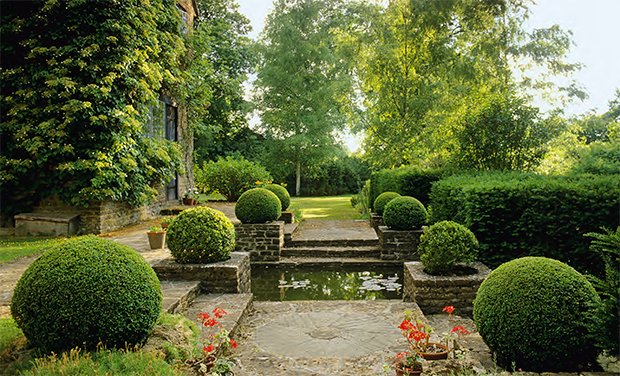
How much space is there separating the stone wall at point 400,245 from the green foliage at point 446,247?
135 inches

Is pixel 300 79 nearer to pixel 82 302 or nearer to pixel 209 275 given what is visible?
pixel 209 275

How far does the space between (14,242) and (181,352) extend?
7784 millimetres

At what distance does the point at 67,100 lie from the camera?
9.64 meters

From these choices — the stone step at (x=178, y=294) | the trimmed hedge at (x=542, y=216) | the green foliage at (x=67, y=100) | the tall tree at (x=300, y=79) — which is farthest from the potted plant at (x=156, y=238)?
the tall tree at (x=300, y=79)

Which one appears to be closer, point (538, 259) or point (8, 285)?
point (538, 259)

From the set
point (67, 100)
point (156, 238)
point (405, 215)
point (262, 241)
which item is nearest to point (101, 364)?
point (156, 238)

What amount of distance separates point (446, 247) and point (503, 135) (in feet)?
17.8

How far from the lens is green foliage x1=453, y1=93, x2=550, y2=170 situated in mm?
9758

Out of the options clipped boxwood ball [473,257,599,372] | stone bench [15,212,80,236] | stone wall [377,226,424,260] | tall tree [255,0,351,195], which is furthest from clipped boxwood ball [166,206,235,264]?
tall tree [255,0,351,195]

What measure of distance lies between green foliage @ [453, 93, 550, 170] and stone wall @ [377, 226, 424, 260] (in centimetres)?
272

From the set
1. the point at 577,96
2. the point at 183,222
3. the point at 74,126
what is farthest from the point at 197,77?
the point at 577,96

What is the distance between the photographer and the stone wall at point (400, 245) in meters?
9.38

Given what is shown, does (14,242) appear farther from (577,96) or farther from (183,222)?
(577,96)

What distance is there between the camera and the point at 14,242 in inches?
358
